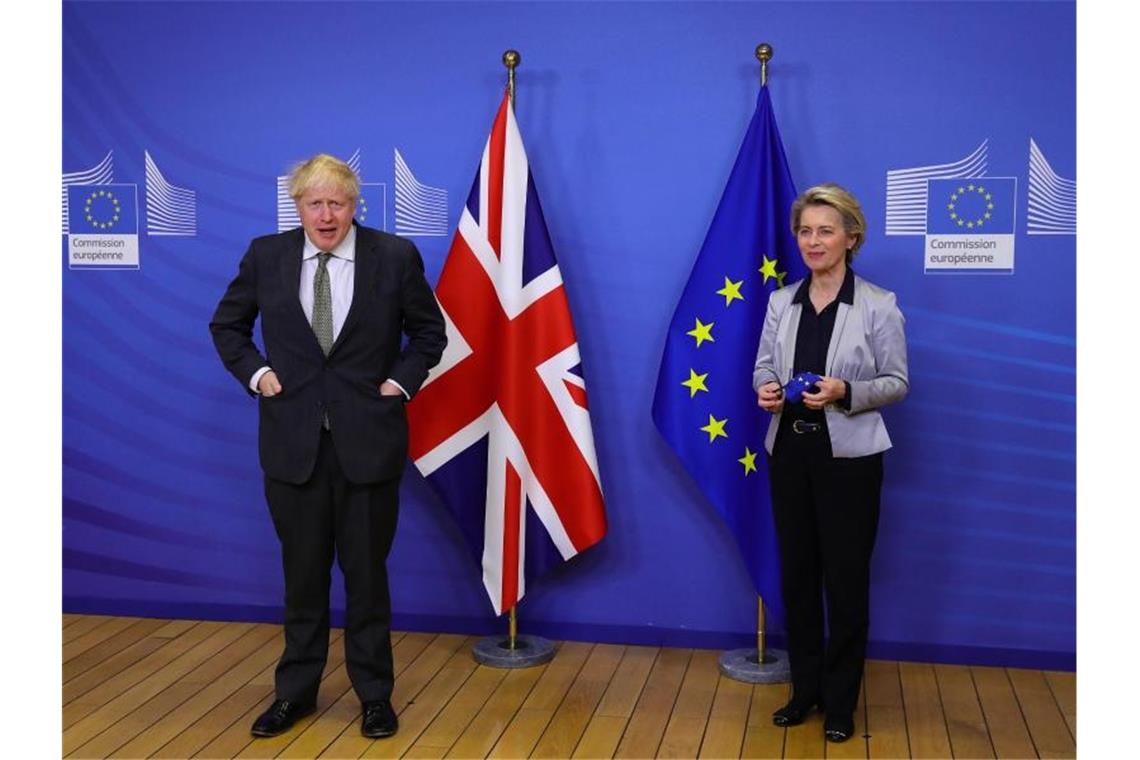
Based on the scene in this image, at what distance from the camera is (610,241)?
3.90 metres

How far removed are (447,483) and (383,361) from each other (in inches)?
28.7

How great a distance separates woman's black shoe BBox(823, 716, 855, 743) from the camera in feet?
10.2

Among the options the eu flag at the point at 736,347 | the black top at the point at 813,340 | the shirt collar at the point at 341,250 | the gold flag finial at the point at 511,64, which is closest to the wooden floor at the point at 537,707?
the eu flag at the point at 736,347

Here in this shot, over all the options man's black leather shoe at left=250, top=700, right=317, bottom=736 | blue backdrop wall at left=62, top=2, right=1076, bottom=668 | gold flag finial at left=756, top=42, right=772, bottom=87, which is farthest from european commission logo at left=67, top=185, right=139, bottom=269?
gold flag finial at left=756, top=42, right=772, bottom=87

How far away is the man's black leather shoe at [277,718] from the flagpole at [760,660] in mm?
1271

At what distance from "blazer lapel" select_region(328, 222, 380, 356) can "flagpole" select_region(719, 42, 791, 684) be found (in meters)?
1.28

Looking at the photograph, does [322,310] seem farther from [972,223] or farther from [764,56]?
[972,223]

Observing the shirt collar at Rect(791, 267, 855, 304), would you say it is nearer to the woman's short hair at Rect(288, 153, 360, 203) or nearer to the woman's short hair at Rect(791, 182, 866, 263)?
the woman's short hair at Rect(791, 182, 866, 263)

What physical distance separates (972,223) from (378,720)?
88.2 inches

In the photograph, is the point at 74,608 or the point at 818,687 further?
the point at 74,608

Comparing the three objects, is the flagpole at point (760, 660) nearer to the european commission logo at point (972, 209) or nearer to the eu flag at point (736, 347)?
the eu flag at point (736, 347)

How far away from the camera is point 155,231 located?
4.22 metres

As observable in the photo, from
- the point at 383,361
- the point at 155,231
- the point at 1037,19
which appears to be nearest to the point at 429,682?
the point at 383,361

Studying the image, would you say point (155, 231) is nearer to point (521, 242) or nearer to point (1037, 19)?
point (521, 242)
